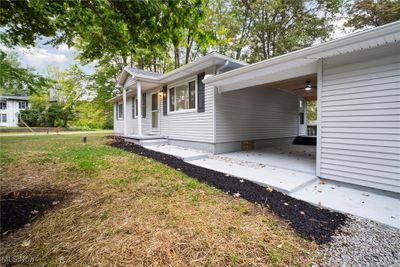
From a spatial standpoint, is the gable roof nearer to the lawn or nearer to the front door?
the front door

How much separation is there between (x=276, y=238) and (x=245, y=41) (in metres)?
15.8

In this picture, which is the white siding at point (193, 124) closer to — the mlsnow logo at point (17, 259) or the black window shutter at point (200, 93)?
the black window shutter at point (200, 93)

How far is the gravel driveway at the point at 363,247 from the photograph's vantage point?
1.85 metres

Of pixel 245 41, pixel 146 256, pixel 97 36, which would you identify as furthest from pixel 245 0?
pixel 146 256

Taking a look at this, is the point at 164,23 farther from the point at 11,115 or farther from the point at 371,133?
the point at 11,115

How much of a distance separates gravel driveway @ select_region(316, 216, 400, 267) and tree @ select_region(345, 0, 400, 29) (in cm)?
1386

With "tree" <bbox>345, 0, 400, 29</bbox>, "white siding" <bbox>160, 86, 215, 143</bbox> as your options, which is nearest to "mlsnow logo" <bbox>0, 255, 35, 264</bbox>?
"white siding" <bbox>160, 86, 215, 143</bbox>

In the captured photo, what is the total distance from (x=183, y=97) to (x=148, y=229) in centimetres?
696

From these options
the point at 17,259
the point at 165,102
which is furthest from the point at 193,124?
the point at 17,259

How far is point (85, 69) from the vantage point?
16.3 metres

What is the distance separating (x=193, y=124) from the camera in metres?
7.76

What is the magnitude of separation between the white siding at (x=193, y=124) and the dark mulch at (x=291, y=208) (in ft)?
9.37

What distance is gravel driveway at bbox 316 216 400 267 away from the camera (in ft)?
6.07

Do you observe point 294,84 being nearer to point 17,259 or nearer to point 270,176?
point 270,176
